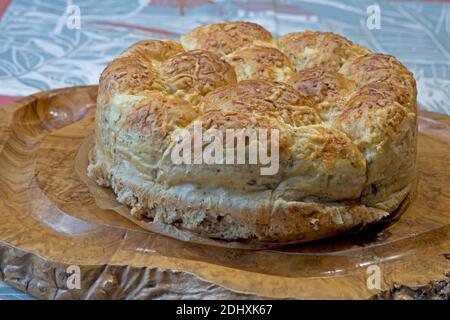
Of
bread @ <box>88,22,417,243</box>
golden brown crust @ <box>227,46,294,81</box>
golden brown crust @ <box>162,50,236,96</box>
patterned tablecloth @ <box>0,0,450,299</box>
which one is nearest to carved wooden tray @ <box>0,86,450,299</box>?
bread @ <box>88,22,417,243</box>

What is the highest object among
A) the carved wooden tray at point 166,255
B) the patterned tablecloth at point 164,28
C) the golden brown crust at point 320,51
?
the golden brown crust at point 320,51

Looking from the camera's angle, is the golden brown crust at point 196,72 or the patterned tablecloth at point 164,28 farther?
the patterned tablecloth at point 164,28

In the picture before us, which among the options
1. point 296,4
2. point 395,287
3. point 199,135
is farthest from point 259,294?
point 296,4

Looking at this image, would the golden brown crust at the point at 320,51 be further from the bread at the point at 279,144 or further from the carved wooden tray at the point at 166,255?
the carved wooden tray at the point at 166,255

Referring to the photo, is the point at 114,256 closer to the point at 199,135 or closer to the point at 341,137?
the point at 199,135

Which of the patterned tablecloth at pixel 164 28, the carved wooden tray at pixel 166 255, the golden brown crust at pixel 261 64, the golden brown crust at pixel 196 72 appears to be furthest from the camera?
the patterned tablecloth at pixel 164 28

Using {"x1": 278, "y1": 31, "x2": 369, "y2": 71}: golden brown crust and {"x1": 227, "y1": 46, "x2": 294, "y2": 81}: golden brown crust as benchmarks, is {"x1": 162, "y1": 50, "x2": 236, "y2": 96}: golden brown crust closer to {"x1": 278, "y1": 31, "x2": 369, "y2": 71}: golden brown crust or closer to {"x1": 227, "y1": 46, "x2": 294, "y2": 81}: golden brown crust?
{"x1": 227, "y1": 46, "x2": 294, "y2": 81}: golden brown crust

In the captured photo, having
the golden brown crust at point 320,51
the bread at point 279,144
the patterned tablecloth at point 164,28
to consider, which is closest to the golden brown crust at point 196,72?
the bread at point 279,144
